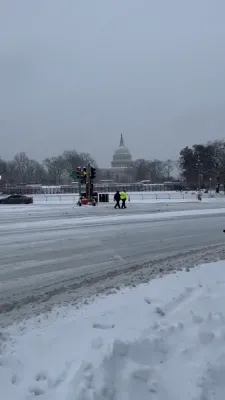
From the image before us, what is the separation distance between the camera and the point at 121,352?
176 inches

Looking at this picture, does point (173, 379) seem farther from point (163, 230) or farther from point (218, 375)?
point (163, 230)

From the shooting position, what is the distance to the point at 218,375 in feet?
13.7

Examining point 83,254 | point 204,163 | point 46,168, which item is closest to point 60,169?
point 46,168

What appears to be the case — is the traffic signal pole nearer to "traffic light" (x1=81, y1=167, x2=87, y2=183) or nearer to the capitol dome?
"traffic light" (x1=81, y1=167, x2=87, y2=183)

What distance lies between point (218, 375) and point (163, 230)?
13887 mm

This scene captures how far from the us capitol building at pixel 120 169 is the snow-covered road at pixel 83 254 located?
125m

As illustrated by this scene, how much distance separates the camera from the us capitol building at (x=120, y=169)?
487ft

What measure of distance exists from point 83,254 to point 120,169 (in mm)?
143136

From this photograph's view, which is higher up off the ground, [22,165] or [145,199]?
[22,165]

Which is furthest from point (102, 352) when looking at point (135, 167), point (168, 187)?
point (135, 167)

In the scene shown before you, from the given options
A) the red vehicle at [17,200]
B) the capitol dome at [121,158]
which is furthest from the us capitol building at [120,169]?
the red vehicle at [17,200]

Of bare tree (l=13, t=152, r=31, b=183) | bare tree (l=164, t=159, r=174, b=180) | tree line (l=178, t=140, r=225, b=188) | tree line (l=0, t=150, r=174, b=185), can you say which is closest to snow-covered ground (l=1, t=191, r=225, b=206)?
tree line (l=178, t=140, r=225, b=188)

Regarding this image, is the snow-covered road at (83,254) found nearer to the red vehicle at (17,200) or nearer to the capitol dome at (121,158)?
the red vehicle at (17,200)

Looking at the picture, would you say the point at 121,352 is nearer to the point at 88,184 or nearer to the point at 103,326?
the point at 103,326
